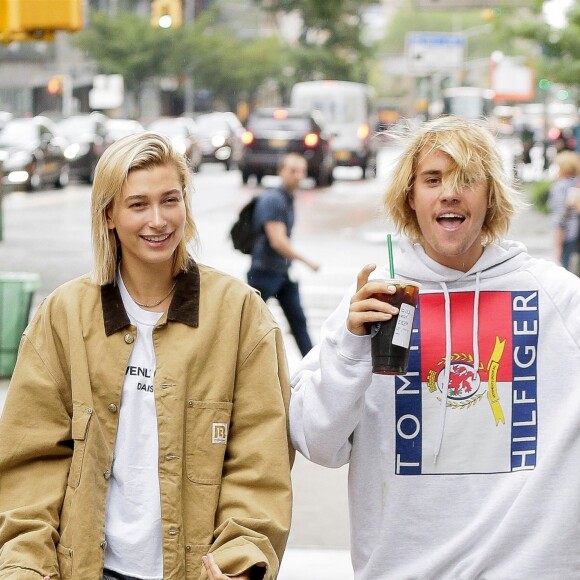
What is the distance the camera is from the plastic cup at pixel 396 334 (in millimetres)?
2654

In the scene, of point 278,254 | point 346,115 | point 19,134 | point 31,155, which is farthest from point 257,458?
point 346,115

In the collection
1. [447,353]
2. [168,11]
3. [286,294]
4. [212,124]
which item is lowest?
[212,124]

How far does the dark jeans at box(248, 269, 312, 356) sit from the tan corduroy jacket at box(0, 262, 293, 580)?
23.3 ft

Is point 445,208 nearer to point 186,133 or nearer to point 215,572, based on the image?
point 215,572

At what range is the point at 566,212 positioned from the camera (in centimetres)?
1420

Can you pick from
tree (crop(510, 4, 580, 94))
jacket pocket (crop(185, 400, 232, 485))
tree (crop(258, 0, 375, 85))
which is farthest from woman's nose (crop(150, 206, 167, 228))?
tree (crop(258, 0, 375, 85))

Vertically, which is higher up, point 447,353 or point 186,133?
point 447,353

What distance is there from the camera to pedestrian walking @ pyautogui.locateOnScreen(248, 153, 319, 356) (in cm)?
994

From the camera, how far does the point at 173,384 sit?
2809 mm

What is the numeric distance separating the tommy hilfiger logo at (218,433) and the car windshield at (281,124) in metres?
30.2

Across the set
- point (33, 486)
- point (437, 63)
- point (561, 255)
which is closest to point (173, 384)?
point (33, 486)

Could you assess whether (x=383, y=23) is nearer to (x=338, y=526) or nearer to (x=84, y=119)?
(x=84, y=119)

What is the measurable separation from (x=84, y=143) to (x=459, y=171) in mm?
30615

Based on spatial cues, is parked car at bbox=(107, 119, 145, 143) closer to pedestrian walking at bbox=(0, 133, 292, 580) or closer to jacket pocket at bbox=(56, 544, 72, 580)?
pedestrian walking at bbox=(0, 133, 292, 580)
